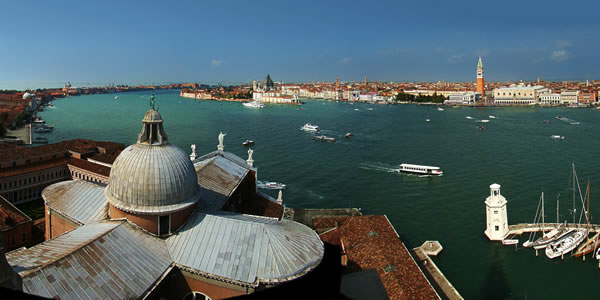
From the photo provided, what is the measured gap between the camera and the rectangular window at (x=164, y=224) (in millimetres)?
4868

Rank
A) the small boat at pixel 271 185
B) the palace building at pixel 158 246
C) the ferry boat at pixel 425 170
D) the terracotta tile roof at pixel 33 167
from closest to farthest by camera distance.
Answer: the palace building at pixel 158 246, the terracotta tile roof at pixel 33 167, the small boat at pixel 271 185, the ferry boat at pixel 425 170

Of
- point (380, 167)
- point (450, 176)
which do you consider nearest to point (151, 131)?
point (450, 176)

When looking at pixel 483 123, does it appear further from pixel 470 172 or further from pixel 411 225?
pixel 411 225

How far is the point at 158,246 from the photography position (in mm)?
4680

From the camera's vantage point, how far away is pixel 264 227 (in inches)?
189

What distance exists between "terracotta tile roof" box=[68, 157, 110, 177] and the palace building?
7.96 metres

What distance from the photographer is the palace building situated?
3855 mm

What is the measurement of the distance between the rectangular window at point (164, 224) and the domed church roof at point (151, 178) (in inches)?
5.1

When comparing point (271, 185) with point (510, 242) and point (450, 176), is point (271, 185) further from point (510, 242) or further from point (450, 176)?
point (510, 242)

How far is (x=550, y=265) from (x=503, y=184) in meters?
6.21

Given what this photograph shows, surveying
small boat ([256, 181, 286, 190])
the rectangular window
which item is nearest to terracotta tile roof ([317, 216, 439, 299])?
the rectangular window

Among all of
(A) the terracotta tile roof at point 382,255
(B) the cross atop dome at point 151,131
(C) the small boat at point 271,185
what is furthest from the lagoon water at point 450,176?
(B) the cross atop dome at point 151,131

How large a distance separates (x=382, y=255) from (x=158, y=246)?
3639mm

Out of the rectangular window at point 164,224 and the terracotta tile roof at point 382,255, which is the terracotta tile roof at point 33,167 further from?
the rectangular window at point 164,224
